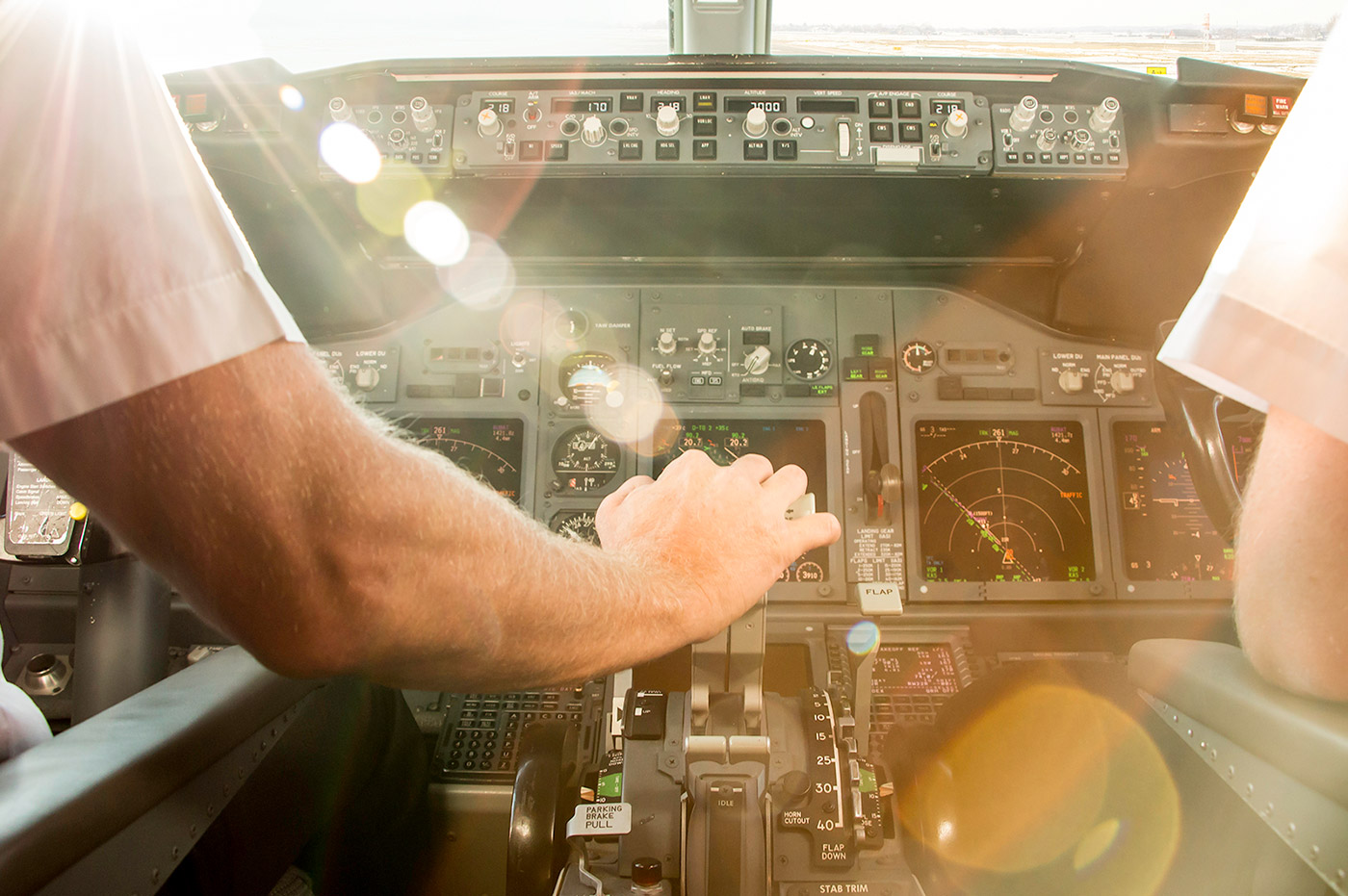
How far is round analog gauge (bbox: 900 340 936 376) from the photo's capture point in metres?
2.47

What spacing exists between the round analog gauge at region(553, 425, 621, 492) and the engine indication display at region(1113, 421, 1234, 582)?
5.29ft

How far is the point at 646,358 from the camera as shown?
2.49 metres

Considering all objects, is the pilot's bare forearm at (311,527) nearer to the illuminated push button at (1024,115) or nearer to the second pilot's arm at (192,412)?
the second pilot's arm at (192,412)

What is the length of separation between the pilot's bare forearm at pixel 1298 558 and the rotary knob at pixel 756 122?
4.94ft

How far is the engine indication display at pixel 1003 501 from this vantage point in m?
2.32

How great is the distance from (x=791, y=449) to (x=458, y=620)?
5.97 feet

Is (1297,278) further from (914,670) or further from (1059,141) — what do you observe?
(914,670)

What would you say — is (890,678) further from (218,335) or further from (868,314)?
(218,335)

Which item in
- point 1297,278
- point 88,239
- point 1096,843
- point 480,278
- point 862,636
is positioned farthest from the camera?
point 480,278

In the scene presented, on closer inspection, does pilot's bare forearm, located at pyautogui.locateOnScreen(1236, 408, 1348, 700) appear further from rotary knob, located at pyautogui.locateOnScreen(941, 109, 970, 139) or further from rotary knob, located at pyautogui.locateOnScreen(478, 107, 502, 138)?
rotary knob, located at pyautogui.locateOnScreen(478, 107, 502, 138)

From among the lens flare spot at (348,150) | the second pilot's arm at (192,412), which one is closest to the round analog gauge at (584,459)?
the lens flare spot at (348,150)

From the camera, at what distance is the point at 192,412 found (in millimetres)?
563

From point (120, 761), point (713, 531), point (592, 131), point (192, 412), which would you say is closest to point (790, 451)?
point (592, 131)

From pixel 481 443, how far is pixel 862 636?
134 cm
